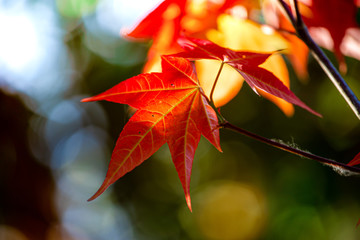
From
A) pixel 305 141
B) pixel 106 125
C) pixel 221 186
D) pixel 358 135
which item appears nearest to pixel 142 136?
pixel 305 141

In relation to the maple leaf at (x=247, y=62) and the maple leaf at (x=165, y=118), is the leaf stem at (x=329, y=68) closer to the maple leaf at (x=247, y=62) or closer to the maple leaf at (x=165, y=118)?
the maple leaf at (x=247, y=62)

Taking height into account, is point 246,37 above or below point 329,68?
below

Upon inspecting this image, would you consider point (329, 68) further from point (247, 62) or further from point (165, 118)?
point (165, 118)

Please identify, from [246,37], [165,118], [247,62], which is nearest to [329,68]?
[247,62]

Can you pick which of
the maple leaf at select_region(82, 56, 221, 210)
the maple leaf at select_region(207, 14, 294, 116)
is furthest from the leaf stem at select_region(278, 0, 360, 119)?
the maple leaf at select_region(207, 14, 294, 116)

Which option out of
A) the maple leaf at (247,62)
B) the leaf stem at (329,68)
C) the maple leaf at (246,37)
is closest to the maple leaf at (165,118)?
the maple leaf at (247,62)

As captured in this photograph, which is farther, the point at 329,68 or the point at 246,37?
the point at 246,37

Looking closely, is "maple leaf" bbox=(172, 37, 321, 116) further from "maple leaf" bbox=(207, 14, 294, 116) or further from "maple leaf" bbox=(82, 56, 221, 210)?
"maple leaf" bbox=(207, 14, 294, 116)
